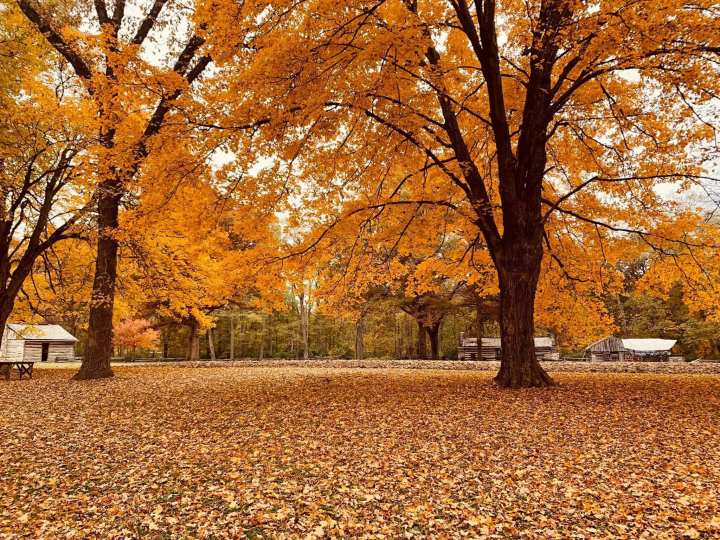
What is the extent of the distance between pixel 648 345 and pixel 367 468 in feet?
86.2

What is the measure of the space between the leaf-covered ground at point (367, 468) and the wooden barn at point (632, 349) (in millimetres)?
19898

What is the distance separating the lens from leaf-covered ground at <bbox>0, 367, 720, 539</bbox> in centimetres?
334

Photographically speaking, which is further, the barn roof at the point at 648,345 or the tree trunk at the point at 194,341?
the tree trunk at the point at 194,341

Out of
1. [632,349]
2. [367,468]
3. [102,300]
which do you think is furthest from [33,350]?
[632,349]

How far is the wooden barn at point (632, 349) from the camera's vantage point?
24.8m

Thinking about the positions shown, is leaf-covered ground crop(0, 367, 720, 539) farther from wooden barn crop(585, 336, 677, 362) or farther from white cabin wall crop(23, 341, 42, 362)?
white cabin wall crop(23, 341, 42, 362)

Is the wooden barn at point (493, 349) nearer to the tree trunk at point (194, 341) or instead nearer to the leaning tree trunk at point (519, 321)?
the leaning tree trunk at point (519, 321)

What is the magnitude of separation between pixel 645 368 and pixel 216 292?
14.7 m

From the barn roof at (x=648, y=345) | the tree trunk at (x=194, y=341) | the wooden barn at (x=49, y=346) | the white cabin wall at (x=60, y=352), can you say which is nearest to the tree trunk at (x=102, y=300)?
the tree trunk at (x=194, y=341)

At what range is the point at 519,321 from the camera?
356 inches

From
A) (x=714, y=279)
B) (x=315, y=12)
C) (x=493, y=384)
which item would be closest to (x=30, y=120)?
(x=315, y=12)

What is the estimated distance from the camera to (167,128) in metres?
7.83

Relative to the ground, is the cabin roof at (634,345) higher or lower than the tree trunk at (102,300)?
lower

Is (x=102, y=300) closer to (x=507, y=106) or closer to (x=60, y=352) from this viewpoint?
(x=507, y=106)
